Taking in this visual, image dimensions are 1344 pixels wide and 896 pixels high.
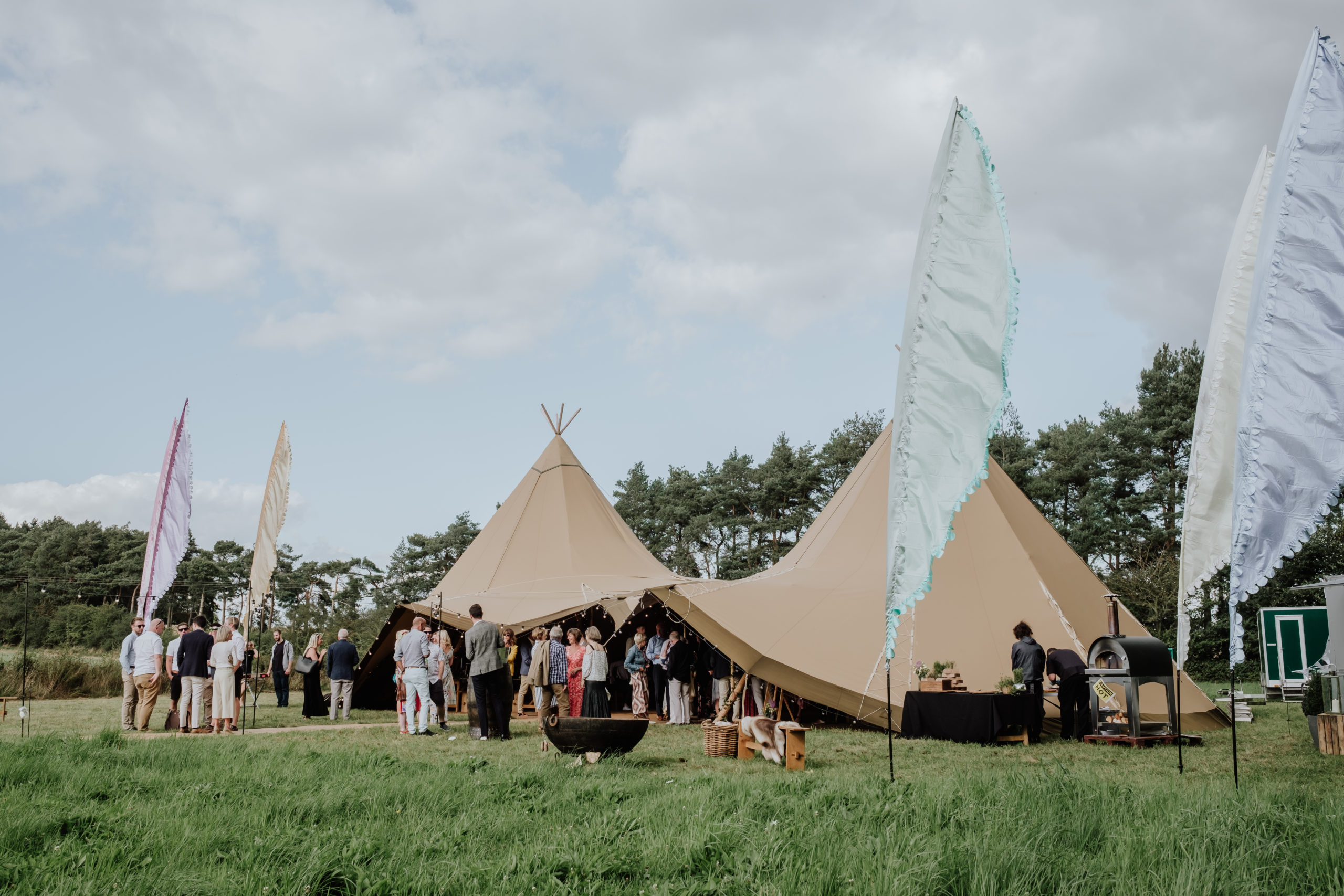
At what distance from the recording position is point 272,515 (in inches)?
409

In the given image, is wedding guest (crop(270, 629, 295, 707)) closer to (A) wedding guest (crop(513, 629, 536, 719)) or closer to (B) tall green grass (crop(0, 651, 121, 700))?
(A) wedding guest (crop(513, 629, 536, 719))

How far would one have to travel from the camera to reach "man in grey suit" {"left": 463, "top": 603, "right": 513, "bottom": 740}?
29.7ft

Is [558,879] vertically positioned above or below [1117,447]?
below


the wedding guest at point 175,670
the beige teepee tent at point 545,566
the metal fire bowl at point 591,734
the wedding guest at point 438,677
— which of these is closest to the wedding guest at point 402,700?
the wedding guest at point 438,677

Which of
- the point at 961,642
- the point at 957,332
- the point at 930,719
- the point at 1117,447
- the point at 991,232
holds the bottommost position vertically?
the point at 930,719

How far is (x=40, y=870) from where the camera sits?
135 inches

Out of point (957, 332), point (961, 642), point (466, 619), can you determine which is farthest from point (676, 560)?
point (957, 332)

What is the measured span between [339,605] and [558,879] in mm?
40176

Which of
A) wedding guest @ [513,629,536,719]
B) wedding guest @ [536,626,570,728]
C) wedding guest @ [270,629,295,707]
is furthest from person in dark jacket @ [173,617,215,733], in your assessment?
wedding guest @ [513,629,536,719]

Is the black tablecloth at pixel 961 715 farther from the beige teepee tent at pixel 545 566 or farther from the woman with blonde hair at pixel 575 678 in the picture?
the beige teepee tent at pixel 545 566

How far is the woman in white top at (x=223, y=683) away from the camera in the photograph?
374 inches

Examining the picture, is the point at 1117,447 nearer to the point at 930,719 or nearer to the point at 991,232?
the point at 930,719

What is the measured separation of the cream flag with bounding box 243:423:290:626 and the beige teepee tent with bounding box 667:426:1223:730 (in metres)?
4.57

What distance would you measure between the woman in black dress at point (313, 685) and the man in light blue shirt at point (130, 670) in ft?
7.54
